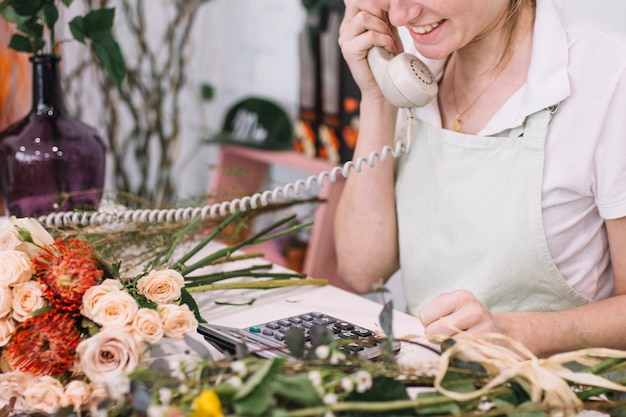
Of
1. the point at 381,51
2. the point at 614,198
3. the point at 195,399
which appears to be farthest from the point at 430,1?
the point at 195,399

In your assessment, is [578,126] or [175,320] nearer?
[175,320]

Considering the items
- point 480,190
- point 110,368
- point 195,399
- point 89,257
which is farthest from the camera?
point 480,190

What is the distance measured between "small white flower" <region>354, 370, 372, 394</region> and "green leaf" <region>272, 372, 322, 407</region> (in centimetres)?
4

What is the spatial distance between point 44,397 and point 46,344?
0.05m

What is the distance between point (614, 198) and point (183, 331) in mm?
673

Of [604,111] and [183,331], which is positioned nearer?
[183,331]

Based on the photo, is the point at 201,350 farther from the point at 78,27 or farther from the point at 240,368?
the point at 78,27

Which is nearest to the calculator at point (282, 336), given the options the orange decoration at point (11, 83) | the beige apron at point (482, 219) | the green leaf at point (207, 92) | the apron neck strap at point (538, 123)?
the beige apron at point (482, 219)

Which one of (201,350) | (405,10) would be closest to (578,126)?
(405,10)

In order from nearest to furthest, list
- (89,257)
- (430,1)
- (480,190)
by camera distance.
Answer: (89,257) < (430,1) < (480,190)

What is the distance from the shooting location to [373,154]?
4.41 feet

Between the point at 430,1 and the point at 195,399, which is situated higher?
the point at 430,1

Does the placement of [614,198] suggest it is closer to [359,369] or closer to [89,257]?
[359,369]

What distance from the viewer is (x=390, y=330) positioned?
686mm
